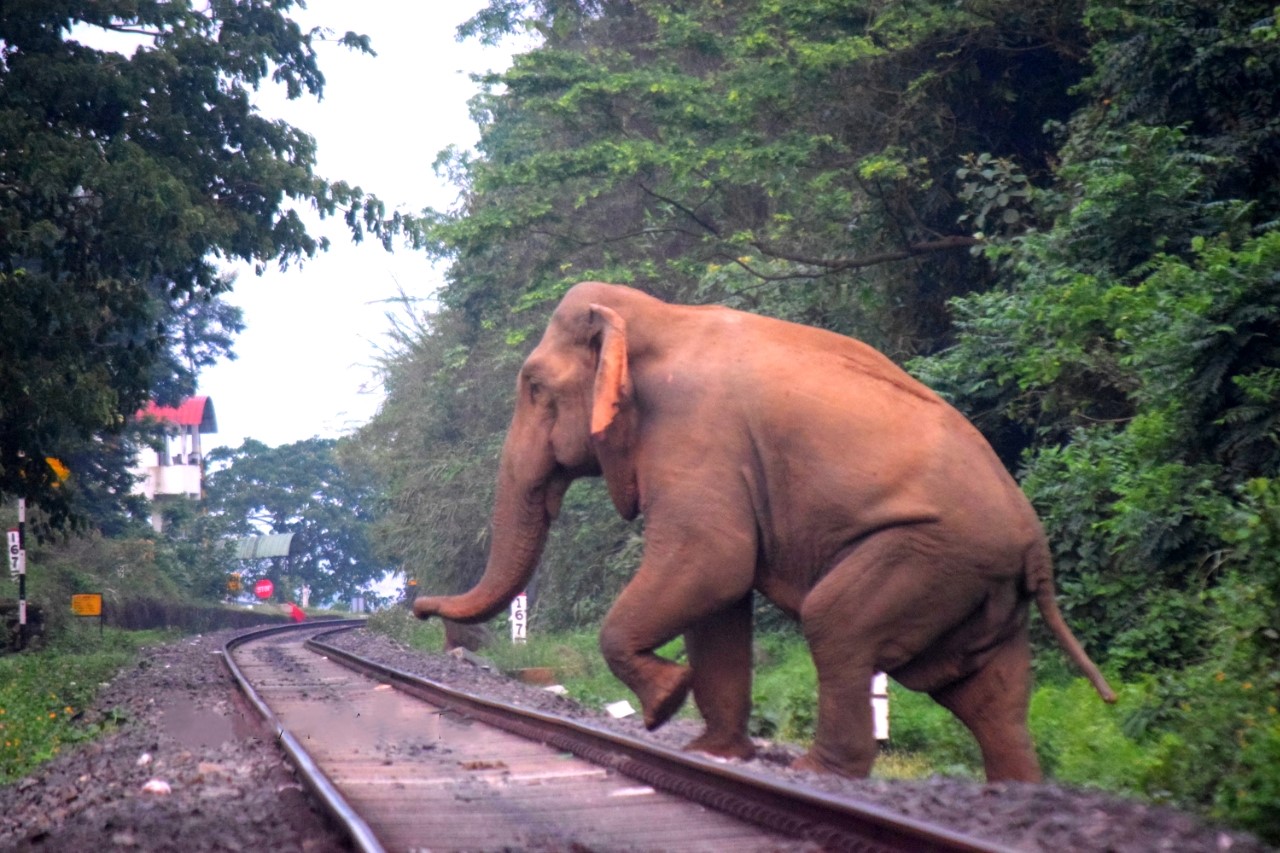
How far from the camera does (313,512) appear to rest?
83.7 meters

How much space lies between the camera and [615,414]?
6816 mm

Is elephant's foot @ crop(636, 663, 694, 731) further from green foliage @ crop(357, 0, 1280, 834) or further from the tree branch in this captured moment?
the tree branch

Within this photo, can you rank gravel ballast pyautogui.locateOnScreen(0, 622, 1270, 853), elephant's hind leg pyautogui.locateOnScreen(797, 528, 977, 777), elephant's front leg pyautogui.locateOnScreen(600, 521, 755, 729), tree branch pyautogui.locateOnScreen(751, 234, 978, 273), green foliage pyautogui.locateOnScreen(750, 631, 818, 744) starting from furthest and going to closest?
tree branch pyautogui.locateOnScreen(751, 234, 978, 273)
green foliage pyautogui.locateOnScreen(750, 631, 818, 744)
elephant's front leg pyautogui.locateOnScreen(600, 521, 755, 729)
elephant's hind leg pyautogui.locateOnScreen(797, 528, 977, 777)
gravel ballast pyautogui.locateOnScreen(0, 622, 1270, 853)

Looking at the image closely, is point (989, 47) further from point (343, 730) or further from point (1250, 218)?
point (343, 730)

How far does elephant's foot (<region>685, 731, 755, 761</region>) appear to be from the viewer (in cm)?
737

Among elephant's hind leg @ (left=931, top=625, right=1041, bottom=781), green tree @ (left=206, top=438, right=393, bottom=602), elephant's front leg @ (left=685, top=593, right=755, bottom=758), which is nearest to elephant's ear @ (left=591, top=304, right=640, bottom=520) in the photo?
elephant's front leg @ (left=685, top=593, right=755, bottom=758)

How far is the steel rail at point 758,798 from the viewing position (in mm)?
4215

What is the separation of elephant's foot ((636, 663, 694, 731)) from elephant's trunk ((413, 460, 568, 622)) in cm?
125

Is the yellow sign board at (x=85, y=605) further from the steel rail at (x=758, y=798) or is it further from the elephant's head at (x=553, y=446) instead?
the elephant's head at (x=553, y=446)

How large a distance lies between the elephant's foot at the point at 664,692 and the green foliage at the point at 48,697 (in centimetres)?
457

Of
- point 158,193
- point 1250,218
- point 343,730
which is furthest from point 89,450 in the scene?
point 1250,218

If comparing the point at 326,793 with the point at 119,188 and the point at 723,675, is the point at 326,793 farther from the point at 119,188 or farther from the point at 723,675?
the point at 119,188

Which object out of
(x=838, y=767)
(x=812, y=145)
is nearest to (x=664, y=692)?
(x=838, y=767)

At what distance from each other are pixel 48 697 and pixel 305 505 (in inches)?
2800
